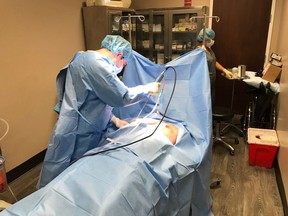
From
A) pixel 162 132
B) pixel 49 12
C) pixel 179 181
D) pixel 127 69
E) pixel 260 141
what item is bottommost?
pixel 260 141

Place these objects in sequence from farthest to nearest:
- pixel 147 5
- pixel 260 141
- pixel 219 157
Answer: pixel 147 5 → pixel 219 157 → pixel 260 141

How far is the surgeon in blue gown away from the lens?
1.57m

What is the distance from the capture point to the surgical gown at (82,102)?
1565mm

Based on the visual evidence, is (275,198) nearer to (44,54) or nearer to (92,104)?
(92,104)

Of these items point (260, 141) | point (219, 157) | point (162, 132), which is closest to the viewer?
point (162, 132)

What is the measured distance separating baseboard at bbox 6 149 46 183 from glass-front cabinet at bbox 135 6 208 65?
7.32 ft

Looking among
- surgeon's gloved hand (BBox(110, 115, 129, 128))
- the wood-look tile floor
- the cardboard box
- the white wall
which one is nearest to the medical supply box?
the wood-look tile floor

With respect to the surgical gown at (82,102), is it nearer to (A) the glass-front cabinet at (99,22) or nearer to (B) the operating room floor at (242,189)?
(B) the operating room floor at (242,189)

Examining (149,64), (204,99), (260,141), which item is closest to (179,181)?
(204,99)

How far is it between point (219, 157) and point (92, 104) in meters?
1.66

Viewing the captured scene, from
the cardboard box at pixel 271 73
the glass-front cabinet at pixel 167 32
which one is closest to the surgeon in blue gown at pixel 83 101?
the cardboard box at pixel 271 73

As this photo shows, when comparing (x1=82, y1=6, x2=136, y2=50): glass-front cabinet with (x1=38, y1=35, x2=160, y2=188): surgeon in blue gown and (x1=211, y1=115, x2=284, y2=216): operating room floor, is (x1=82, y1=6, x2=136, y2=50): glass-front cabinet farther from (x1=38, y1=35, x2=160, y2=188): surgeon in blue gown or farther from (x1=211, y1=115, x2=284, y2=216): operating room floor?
(x1=211, y1=115, x2=284, y2=216): operating room floor

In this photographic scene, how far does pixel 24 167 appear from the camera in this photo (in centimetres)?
250

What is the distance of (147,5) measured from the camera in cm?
394
